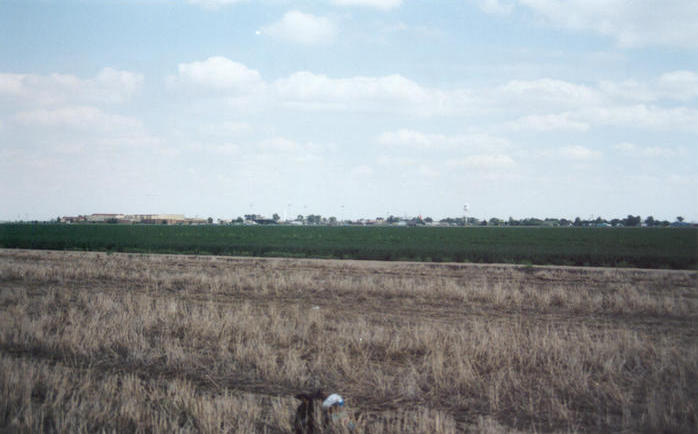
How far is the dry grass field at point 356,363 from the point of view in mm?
7234

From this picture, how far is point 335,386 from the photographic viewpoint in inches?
345

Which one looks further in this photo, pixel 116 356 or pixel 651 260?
pixel 651 260

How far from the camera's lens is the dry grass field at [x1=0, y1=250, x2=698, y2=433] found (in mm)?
7234

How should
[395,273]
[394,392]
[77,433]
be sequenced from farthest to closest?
[395,273] < [394,392] < [77,433]

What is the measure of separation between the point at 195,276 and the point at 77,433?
688 inches

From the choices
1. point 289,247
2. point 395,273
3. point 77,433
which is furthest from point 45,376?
point 289,247

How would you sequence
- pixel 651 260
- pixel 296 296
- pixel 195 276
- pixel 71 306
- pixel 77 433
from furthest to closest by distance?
pixel 651 260 < pixel 195 276 < pixel 296 296 < pixel 71 306 < pixel 77 433

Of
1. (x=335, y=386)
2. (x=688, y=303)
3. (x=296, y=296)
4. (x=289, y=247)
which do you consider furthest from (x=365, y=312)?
(x=289, y=247)

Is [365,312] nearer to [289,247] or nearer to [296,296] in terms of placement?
[296,296]

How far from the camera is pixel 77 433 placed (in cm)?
660

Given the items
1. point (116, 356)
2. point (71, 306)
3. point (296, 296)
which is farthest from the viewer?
point (296, 296)

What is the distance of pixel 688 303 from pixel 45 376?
18.8 meters

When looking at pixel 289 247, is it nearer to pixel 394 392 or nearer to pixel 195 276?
pixel 195 276

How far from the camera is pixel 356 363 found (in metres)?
9.95
